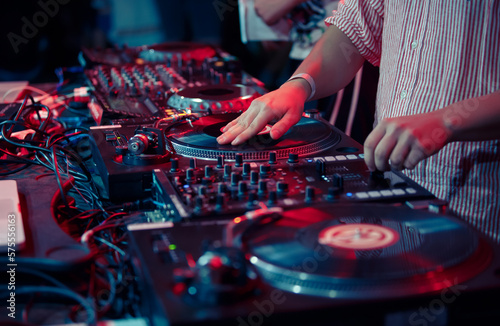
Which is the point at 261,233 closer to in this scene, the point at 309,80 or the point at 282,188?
the point at 282,188

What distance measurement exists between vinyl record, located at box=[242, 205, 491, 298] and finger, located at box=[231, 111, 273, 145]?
1.33 feet

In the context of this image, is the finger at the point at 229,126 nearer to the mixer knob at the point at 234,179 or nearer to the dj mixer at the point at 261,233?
the dj mixer at the point at 261,233

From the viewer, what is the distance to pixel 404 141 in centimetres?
103

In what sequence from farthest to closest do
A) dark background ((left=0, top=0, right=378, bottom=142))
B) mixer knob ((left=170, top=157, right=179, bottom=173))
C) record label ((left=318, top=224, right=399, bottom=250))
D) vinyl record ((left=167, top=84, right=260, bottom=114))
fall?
dark background ((left=0, top=0, right=378, bottom=142)), vinyl record ((left=167, top=84, right=260, bottom=114)), mixer knob ((left=170, top=157, right=179, bottom=173)), record label ((left=318, top=224, right=399, bottom=250))

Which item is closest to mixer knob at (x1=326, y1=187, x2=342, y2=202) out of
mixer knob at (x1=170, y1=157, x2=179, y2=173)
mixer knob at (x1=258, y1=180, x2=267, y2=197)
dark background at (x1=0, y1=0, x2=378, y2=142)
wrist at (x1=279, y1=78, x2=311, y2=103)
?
mixer knob at (x1=258, y1=180, x2=267, y2=197)

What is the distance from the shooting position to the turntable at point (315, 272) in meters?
0.68

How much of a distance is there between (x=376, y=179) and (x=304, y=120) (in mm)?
405

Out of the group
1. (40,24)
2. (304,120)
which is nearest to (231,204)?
(304,120)

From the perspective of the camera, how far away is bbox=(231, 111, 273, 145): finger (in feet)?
4.18

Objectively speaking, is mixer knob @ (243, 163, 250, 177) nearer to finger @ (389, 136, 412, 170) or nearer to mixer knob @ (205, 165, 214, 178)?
mixer knob @ (205, 165, 214, 178)

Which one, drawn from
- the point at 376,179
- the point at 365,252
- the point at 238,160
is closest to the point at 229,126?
the point at 238,160

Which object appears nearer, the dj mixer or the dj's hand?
the dj mixer

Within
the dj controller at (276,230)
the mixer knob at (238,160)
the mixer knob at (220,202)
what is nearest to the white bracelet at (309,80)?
the dj controller at (276,230)

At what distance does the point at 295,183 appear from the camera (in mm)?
1080
